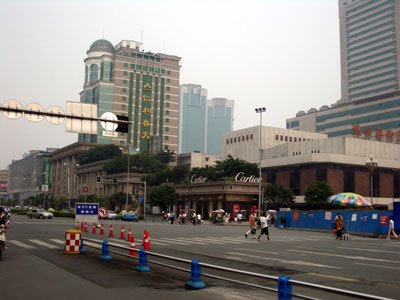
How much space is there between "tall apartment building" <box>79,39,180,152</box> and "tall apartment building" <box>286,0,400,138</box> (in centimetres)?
4406

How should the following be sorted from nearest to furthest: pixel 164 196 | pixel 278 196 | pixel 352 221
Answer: pixel 352 221
pixel 278 196
pixel 164 196

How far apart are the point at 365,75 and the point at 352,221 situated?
436 feet

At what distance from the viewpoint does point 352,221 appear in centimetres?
3888

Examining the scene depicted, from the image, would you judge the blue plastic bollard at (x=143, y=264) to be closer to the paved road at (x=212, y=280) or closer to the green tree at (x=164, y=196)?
the paved road at (x=212, y=280)

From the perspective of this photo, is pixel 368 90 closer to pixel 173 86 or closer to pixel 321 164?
pixel 173 86

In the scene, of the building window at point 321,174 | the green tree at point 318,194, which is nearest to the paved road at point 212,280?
the green tree at point 318,194

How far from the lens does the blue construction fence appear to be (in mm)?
35562

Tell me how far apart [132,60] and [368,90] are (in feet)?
272

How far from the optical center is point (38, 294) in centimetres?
922

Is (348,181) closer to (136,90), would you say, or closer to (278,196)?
(278,196)

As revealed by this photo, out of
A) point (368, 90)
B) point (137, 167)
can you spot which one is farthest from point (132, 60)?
point (368, 90)

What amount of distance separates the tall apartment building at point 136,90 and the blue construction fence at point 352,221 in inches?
4287

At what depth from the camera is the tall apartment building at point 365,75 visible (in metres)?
131

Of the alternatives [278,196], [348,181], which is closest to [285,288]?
[278,196]
